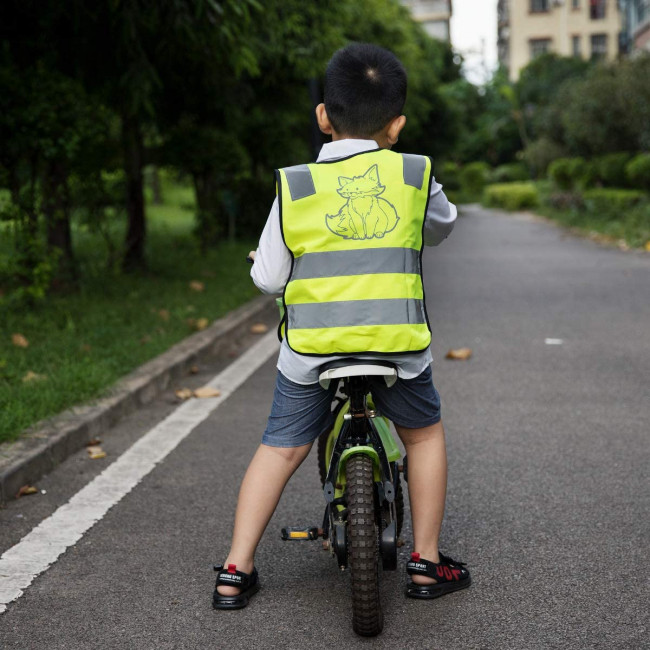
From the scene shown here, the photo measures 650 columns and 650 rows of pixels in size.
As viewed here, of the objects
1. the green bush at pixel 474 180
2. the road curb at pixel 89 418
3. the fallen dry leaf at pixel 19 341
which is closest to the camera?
the road curb at pixel 89 418

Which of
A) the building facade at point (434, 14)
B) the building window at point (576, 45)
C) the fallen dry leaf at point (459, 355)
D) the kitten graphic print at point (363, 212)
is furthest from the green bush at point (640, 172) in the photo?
the building facade at point (434, 14)

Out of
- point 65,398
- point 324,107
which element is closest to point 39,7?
point 65,398

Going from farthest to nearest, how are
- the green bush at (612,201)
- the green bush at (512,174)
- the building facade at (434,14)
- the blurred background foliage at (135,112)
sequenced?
the building facade at (434,14) < the green bush at (512,174) < the green bush at (612,201) < the blurred background foliage at (135,112)

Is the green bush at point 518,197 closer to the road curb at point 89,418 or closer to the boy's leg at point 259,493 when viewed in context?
A: the road curb at point 89,418

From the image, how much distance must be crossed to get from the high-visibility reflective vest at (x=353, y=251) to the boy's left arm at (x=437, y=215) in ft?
0.39

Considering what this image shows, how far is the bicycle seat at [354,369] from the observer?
2711mm

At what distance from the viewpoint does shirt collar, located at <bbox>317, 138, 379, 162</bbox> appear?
2779 millimetres

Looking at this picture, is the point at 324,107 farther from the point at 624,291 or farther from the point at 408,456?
the point at 624,291

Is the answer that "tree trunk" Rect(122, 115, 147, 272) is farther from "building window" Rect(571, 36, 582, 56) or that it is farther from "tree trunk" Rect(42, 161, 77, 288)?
"building window" Rect(571, 36, 582, 56)

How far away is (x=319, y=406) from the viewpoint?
115 inches

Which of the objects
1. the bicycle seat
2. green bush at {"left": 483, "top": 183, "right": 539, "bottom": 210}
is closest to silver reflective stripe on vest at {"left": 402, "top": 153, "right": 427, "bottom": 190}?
the bicycle seat

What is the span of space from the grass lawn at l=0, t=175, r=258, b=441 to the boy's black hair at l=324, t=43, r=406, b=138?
251 centimetres

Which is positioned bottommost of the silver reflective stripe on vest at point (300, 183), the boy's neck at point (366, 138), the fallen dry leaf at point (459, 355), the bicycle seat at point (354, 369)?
the fallen dry leaf at point (459, 355)

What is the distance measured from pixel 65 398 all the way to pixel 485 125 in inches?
2543
